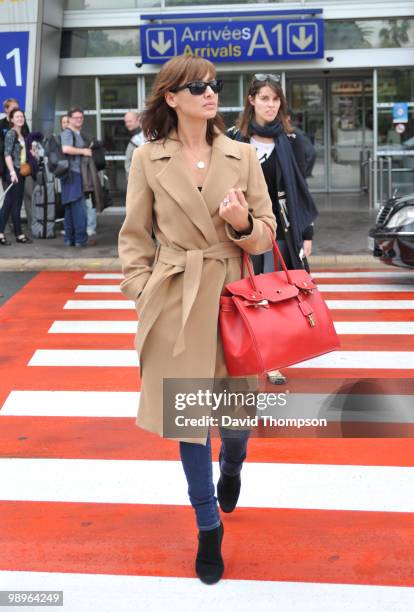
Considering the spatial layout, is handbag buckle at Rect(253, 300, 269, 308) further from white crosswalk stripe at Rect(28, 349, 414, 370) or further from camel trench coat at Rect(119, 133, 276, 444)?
white crosswalk stripe at Rect(28, 349, 414, 370)

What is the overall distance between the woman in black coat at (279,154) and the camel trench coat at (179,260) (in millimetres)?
1981

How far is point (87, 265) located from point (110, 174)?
273 inches

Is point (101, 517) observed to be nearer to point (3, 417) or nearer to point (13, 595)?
point (13, 595)

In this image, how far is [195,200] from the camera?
11.3ft

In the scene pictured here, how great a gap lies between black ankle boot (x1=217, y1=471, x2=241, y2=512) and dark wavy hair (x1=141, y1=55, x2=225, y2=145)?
147 cm

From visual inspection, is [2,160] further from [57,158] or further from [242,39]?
[242,39]

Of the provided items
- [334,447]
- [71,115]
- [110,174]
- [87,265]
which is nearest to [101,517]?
[334,447]

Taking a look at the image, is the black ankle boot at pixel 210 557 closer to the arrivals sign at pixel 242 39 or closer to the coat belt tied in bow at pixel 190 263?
the coat belt tied in bow at pixel 190 263

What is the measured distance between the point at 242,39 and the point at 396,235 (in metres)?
8.90

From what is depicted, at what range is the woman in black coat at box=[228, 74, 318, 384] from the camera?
5.59 m

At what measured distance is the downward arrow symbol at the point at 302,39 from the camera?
1756cm

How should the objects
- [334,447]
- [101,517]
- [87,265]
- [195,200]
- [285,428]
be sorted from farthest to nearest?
[87,265] < [285,428] < [334,447] < [101,517] < [195,200]

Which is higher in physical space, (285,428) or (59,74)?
(59,74)

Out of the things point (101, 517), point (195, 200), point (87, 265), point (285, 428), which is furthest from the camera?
point (87, 265)
